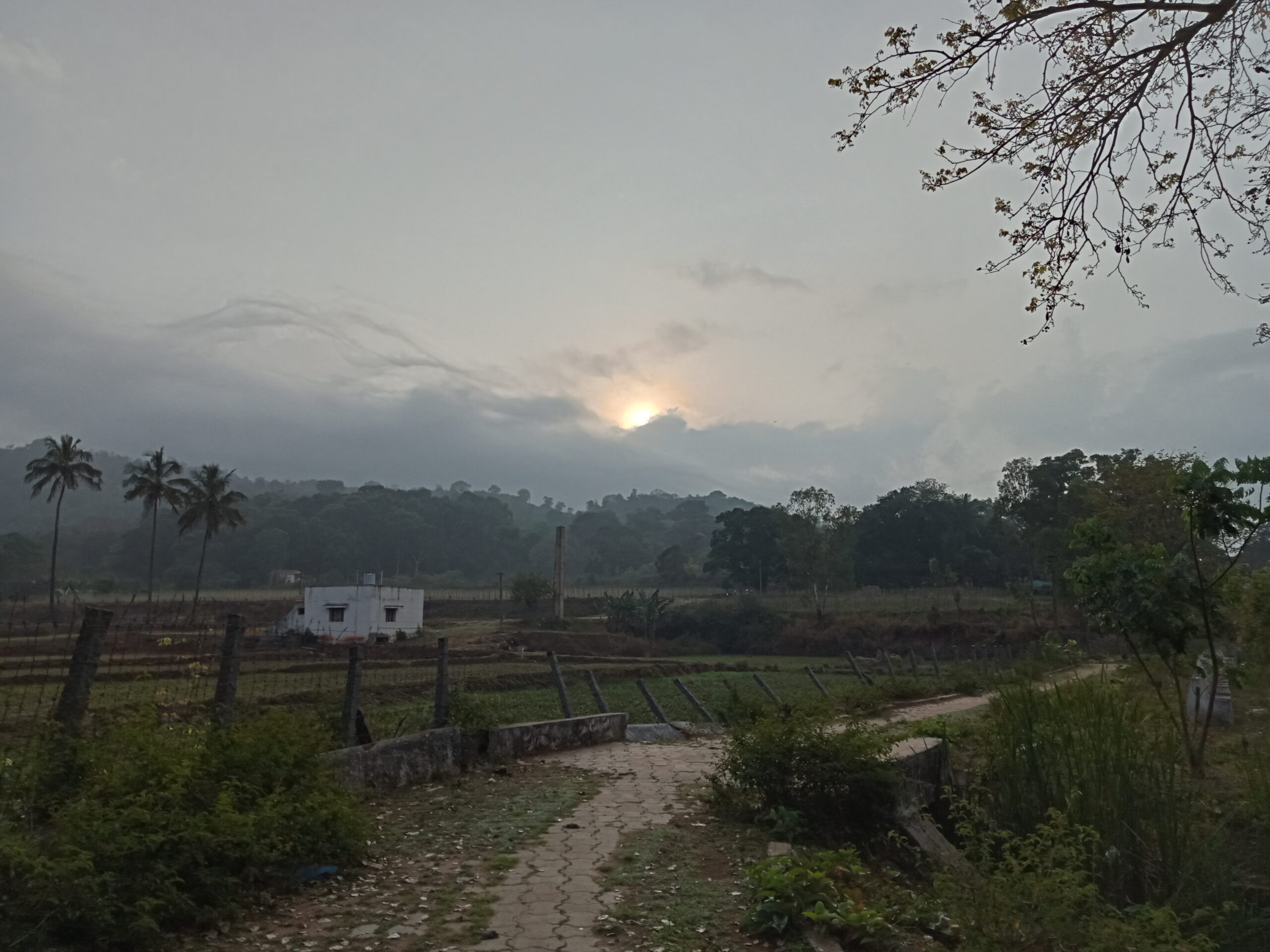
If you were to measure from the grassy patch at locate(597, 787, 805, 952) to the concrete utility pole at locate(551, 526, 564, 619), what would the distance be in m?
56.7

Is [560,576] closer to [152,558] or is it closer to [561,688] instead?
[152,558]

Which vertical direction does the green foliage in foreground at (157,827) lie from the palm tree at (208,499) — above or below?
below

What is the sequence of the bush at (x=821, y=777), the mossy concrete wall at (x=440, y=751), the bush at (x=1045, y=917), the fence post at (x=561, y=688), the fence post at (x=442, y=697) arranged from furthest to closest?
1. the fence post at (x=561, y=688)
2. the fence post at (x=442, y=697)
3. the mossy concrete wall at (x=440, y=751)
4. the bush at (x=821, y=777)
5. the bush at (x=1045, y=917)

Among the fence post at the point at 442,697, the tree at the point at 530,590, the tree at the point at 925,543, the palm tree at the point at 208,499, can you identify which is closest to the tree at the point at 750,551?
the tree at the point at 925,543

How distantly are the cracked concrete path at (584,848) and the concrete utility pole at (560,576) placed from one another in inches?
2047

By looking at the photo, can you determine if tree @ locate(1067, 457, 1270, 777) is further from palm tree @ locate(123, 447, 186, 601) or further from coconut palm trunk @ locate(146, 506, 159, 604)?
palm tree @ locate(123, 447, 186, 601)

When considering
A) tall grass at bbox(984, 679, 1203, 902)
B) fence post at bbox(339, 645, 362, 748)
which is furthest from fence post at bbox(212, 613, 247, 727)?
tall grass at bbox(984, 679, 1203, 902)

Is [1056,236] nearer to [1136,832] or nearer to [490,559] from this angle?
[1136,832]

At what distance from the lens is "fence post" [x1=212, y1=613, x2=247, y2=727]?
7312mm

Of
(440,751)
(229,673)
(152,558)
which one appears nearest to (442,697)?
(440,751)

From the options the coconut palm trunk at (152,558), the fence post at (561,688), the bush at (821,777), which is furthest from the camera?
the coconut palm trunk at (152,558)

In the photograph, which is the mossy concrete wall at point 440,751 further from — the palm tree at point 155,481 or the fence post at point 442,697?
the palm tree at point 155,481

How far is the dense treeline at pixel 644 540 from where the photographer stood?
5228 cm

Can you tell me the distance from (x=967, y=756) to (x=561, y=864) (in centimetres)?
623
